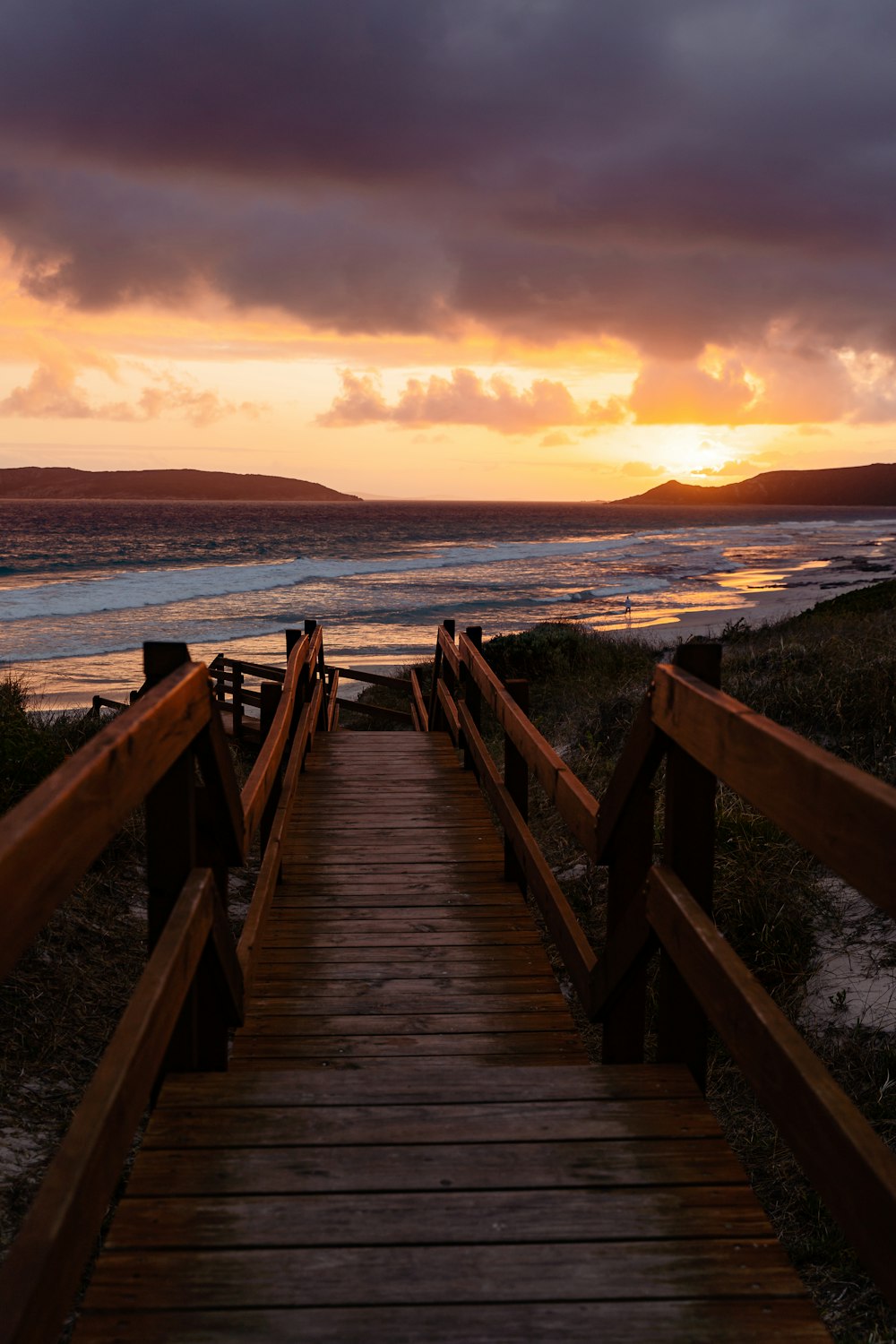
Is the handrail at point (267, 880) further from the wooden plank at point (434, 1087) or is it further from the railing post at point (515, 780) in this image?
the railing post at point (515, 780)

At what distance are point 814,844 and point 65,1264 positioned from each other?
134 centimetres

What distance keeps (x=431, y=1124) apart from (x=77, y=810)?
1339mm

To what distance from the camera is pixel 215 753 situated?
9.04ft

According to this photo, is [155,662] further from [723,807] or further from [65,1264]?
[723,807]

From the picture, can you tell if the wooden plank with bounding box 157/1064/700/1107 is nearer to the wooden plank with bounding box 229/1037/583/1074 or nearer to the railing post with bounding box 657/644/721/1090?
the railing post with bounding box 657/644/721/1090

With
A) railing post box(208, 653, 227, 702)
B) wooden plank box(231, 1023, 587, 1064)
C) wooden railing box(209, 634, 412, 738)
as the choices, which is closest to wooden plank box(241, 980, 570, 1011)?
wooden plank box(231, 1023, 587, 1064)

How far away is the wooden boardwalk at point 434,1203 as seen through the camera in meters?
1.78

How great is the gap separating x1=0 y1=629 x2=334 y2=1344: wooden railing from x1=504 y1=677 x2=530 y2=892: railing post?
1505 mm

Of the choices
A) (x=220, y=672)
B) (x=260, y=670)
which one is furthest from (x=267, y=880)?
(x=220, y=672)

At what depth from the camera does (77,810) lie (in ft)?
5.27

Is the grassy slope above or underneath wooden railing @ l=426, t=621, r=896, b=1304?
underneath

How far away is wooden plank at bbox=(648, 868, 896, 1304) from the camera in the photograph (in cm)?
151

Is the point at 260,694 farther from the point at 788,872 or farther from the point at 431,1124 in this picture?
the point at 431,1124

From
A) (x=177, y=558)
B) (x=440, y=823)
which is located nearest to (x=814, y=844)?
(x=440, y=823)
